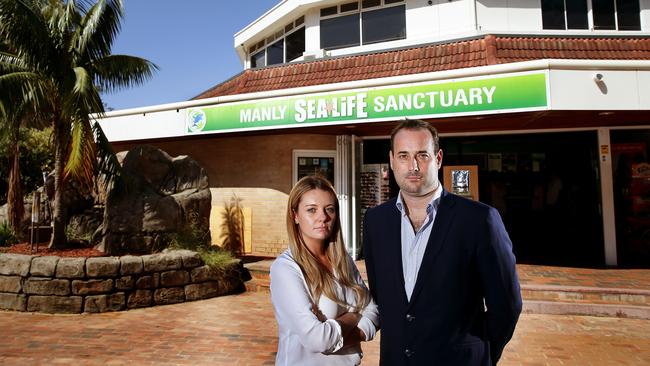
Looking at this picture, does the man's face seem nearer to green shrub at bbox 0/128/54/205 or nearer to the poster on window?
the poster on window

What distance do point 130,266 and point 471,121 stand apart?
7161mm

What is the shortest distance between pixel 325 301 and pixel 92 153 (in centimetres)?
740

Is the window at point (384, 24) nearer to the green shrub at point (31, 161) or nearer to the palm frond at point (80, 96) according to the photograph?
the palm frond at point (80, 96)

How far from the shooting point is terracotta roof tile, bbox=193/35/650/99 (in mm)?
9555

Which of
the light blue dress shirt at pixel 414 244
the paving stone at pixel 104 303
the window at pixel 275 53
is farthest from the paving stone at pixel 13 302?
the window at pixel 275 53

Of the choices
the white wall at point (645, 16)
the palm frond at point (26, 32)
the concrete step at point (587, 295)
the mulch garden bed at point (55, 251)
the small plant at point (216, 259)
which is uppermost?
the white wall at point (645, 16)

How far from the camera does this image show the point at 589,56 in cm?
959

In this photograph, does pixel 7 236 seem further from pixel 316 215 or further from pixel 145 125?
pixel 316 215

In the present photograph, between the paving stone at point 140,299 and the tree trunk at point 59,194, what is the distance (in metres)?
2.26

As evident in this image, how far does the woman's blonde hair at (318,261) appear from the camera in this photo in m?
2.06

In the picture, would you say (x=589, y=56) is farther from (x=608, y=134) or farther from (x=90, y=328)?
(x=90, y=328)

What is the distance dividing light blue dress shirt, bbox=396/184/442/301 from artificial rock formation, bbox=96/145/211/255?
7.08m

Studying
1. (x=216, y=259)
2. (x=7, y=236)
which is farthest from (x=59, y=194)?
(x=216, y=259)

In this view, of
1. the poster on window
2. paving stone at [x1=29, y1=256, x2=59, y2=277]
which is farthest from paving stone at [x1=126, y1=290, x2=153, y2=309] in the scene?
the poster on window
